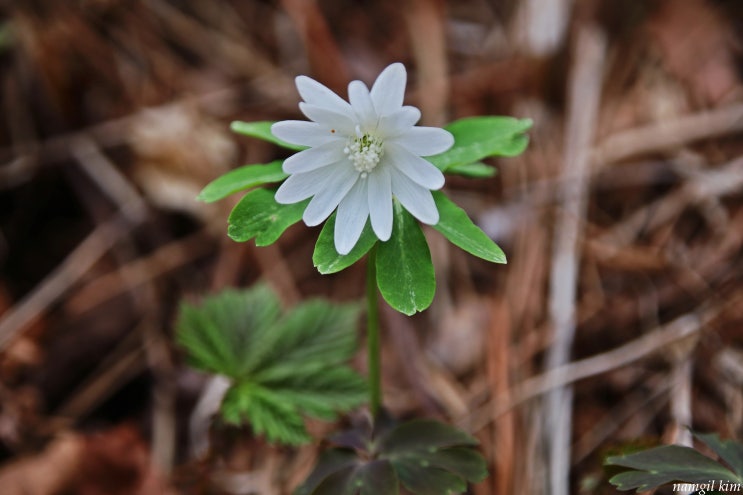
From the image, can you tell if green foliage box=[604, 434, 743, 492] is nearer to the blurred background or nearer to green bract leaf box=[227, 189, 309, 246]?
the blurred background

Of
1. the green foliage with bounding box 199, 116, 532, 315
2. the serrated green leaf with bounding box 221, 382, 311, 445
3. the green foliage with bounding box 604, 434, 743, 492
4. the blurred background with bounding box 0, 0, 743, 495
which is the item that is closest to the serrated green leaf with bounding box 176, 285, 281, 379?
→ the serrated green leaf with bounding box 221, 382, 311, 445

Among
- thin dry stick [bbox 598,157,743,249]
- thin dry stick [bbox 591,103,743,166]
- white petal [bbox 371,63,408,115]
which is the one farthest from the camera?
thin dry stick [bbox 591,103,743,166]

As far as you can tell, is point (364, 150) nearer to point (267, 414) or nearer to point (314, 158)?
point (314, 158)

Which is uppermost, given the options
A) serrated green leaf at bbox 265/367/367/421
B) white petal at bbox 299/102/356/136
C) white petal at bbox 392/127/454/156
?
white petal at bbox 299/102/356/136

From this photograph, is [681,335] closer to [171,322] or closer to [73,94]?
[171,322]

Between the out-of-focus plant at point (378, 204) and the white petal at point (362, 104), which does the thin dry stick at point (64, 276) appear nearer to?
the out-of-focus plant at point (378, 204)

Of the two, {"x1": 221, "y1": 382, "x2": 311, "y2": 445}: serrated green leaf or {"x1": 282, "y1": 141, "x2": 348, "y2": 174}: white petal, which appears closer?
{"x1": 282, "y1": 141, "x2": 348, "y2": 174}: white petal

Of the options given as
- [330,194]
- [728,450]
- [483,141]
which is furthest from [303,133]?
[728,450]
